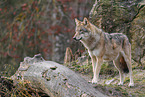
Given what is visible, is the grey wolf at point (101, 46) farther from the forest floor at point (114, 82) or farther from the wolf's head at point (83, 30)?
the forest floor at point (114, 82)

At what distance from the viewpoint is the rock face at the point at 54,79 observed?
318cm

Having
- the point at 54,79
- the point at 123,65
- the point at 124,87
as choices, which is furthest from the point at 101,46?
the point at 54,79

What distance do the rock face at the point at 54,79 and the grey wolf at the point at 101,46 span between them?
1041 mm

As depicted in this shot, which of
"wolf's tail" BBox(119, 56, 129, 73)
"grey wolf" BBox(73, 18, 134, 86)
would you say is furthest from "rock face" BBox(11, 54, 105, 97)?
"wolf's tail" BBox(119, 56, 129, 73)

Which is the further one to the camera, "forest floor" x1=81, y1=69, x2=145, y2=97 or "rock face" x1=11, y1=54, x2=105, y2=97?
"forest floor" x1=81, y1=69, x2=145, y2=97

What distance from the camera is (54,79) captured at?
3395mm

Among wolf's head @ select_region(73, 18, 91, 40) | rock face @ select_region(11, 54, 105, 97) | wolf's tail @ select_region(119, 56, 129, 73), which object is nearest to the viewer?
rock face @ select_region(11, 54, 105, 97)

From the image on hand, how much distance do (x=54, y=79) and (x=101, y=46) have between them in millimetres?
1722

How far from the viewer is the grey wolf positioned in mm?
4555

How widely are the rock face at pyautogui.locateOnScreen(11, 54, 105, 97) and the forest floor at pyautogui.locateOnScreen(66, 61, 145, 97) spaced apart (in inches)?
20.3

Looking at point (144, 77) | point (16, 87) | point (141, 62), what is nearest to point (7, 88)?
point (16, 87)

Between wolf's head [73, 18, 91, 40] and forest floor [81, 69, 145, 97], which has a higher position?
wolf's head [73, 18, 91, 40]

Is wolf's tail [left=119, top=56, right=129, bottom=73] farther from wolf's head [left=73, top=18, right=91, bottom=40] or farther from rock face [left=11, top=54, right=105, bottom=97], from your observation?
rock face [left=11, top=54, right=105, bottom=97]

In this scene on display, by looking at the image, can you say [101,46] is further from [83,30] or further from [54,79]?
[54,79]
